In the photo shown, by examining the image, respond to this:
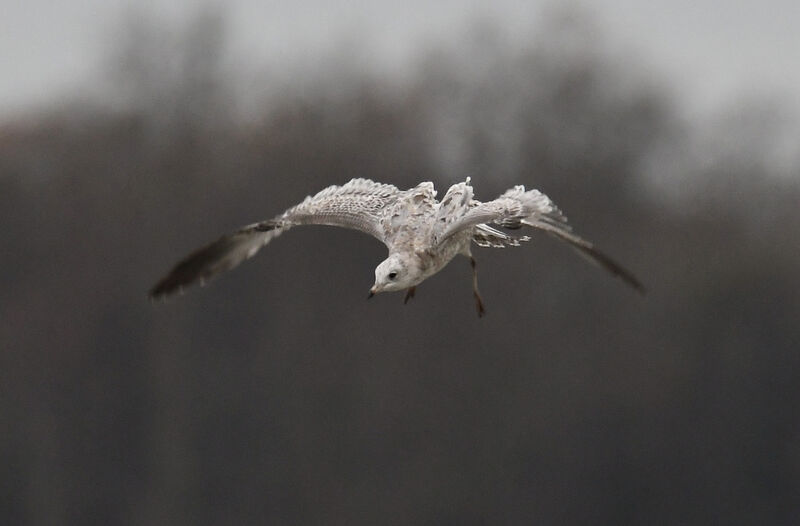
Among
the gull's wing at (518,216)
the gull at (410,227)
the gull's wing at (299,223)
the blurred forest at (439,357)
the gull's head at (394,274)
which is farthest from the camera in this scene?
the blurred forest at (439,357)

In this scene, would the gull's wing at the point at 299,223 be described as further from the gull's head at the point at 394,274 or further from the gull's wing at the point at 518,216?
the gull's wing at the point at 518,216

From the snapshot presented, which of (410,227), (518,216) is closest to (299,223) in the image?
(410,227)

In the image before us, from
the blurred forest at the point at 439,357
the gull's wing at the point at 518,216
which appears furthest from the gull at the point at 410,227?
the blurred forest at the point at 439,357

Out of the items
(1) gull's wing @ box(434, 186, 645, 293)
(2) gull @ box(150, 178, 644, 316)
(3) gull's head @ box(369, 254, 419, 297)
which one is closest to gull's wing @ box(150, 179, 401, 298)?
(2) gull @ box(150, 178, 644, 316)

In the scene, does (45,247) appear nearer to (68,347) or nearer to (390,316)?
(68,347)

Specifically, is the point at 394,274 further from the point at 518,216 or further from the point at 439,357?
the point at 439,357
